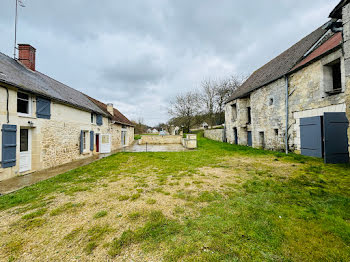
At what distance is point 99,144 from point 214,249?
504 inches

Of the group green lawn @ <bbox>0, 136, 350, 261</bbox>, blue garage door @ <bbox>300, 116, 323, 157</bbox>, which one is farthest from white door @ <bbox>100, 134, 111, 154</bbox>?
blue garage door @ <bbox>300, 116, 323, 157</bbox>

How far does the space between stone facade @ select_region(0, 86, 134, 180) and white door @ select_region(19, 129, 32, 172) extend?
0.11m

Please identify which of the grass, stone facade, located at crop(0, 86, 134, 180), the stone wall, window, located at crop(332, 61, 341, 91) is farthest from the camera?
window, located at crop(332, 61, 341, 91)

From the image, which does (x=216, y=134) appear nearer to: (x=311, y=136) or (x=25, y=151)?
(x=311, y=136)

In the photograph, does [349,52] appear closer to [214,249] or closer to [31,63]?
[214,249]

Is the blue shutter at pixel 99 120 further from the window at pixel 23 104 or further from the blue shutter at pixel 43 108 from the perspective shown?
the window at pixel 23 104

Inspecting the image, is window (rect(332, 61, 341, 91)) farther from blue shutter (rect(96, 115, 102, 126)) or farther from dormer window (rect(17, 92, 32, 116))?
blue shutter (rect(96, 115, 102, 126))

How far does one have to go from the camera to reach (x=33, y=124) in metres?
6.96

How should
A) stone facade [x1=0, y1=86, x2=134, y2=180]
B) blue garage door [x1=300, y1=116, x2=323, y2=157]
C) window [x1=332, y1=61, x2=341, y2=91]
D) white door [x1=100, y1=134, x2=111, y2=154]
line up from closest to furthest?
stone facade [x1=0, y1=86, x2=134, y2=180] → blue garage door [x1=300, y1=116, x2=323, y2=157] → window [x1=332, y1=61, x2=341, y2=91] → white door [x1=100, y1=134, x2=111, y2=154]

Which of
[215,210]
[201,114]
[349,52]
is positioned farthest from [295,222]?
[201,114]

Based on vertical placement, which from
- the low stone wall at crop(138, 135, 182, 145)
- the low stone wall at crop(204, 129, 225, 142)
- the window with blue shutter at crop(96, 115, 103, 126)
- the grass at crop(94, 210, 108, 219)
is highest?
the window with blue shutter at crop(96, 115, 103, 126)

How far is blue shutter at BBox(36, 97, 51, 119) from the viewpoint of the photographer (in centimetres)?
714

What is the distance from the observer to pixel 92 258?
1952mm

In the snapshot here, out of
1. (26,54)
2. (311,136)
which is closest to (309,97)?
(311,136)
